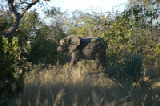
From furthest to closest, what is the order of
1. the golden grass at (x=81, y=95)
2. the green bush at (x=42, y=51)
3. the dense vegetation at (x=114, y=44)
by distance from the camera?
1. the green bush at (x=42, y=51)
2. the dense vegetation at (x=114, y=44)
3. the golden grass at (x=81, y=95)

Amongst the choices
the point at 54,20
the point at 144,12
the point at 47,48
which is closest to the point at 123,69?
the point at 47,48

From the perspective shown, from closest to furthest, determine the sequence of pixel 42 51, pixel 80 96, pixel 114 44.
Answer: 1. pixel 80 96
2. pixel 42 51
3. pixel 114 44

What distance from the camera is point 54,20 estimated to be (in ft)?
70.0

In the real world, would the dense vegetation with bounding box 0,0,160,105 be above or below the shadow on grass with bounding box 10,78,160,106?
above

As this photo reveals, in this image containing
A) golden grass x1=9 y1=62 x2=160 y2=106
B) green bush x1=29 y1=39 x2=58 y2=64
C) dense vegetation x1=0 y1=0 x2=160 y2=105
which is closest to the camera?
golden grass x1=9 y1=62 x2=160 y2=106

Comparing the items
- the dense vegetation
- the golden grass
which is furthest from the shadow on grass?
the dense vegetation

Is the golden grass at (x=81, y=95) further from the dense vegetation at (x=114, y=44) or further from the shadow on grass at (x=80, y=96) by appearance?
the dense vegetation at (x=114, y=44)

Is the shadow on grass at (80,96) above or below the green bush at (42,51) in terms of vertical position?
below

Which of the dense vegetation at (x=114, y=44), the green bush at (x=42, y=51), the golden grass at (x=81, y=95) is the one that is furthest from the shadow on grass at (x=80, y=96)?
the green bush at (x=42, y=51)

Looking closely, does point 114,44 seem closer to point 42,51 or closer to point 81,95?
point 42,51

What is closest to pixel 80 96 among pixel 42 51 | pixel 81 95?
pixel 81 95

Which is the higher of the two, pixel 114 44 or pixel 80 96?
pixel 114 44

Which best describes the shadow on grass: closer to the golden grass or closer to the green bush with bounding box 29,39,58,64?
the golden grass

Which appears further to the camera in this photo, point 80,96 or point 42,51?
point 42,51
